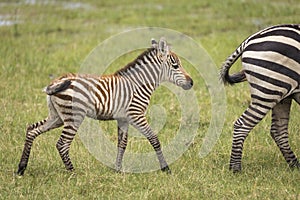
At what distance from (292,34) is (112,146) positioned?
253 centimetres

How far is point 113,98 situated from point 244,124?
1424mm

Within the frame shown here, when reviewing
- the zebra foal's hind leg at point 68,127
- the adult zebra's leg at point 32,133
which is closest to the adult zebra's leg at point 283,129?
the zebra foal's hind leg at point 68,127

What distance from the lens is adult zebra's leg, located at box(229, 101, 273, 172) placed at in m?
6.45

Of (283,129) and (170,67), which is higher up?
(170,67)

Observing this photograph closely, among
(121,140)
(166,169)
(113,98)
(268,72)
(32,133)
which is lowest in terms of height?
(166,169)

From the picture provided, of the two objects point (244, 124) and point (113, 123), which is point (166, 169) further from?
point (113, 123)

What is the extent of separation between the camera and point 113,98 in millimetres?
6383

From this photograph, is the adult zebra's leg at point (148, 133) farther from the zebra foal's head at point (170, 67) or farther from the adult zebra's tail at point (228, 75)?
the adult zebra's tail at point (228, 75)

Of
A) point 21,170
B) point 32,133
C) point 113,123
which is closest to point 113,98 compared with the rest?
point 32,133

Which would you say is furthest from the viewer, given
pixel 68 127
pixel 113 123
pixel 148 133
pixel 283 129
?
pixel 113 123

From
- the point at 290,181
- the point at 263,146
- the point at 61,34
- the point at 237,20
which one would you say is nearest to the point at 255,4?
the point at 237,20

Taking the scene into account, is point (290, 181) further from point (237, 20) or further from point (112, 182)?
point (237, 20)

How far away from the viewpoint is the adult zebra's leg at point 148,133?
6.43m

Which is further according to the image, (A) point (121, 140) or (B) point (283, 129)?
(B) point (283, 129)
